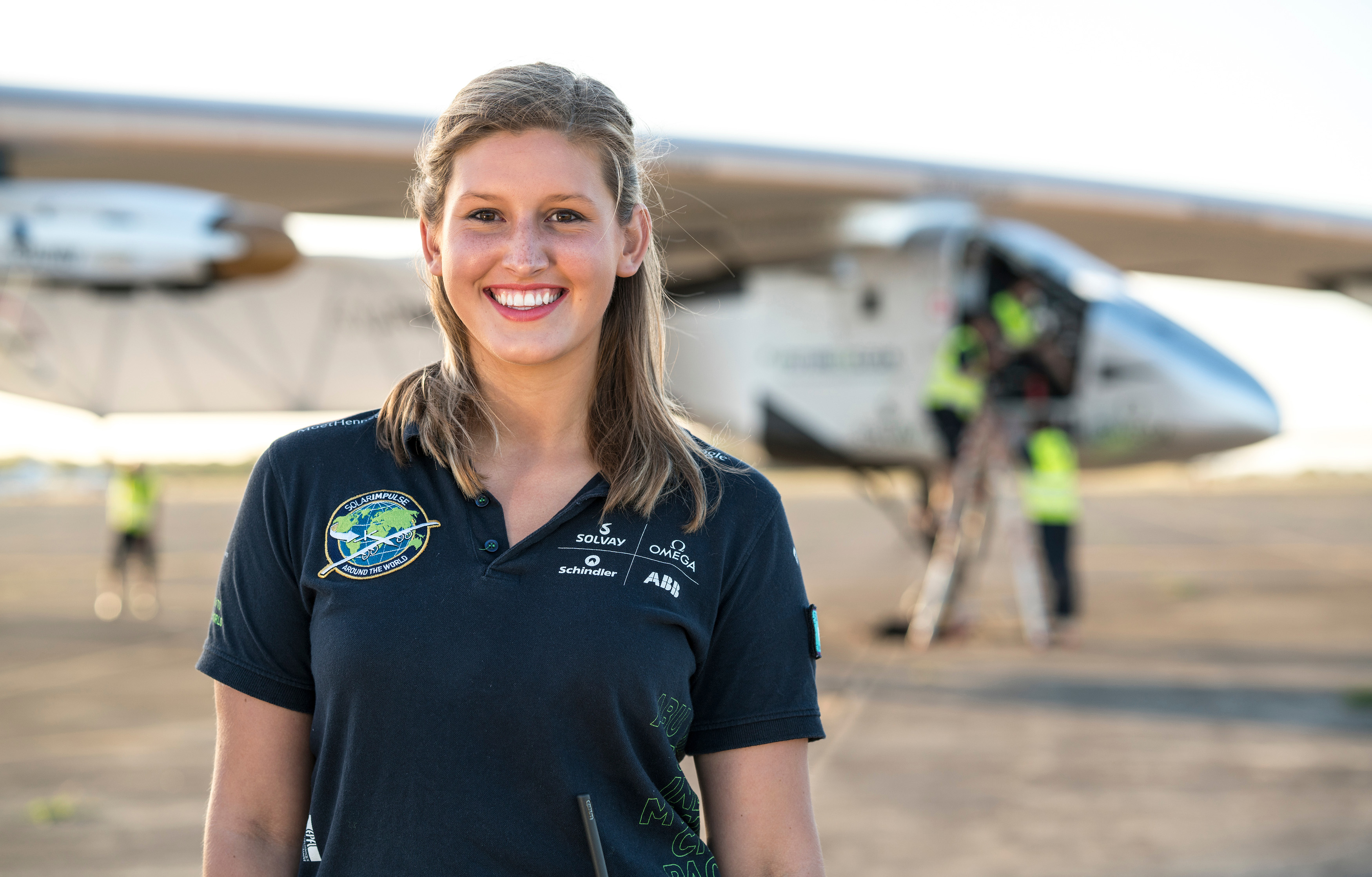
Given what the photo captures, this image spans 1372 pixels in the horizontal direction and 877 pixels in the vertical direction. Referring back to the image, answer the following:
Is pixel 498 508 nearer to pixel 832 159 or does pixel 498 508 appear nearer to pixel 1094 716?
pixel 1094 716

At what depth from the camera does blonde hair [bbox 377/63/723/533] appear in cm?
143

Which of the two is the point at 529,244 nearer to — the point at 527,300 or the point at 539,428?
the point at 527,300

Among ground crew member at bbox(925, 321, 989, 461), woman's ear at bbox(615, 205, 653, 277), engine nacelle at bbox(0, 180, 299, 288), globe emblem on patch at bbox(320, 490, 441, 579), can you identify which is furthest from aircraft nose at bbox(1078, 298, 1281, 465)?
globe emblem on patch at bbox(320, 490, 441, 579)

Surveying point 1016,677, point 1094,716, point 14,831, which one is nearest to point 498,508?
point 14,831

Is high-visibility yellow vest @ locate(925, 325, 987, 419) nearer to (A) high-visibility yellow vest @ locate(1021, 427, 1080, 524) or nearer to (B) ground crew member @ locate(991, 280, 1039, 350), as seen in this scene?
(B) ground crew member @ locate(991, 280, 1039, 350)

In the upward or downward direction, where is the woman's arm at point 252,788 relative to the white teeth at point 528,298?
downward

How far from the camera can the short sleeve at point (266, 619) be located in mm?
1366

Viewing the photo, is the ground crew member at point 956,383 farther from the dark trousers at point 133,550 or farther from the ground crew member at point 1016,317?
the dark trousers at point 133,550

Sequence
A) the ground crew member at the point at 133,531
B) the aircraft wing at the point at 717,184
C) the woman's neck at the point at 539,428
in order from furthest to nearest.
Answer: the ground crew member at the point at 133,531, the aircraft wing at the point at 717,184, the woman's neck at the point at 539,428

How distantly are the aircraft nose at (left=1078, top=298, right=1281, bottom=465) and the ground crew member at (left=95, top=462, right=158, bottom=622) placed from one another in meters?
9.88

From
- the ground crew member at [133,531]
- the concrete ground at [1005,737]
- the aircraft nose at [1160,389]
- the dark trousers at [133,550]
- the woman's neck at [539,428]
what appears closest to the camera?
the woman's neck at [539,428]

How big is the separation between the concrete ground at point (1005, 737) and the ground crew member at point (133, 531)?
1.40 feet

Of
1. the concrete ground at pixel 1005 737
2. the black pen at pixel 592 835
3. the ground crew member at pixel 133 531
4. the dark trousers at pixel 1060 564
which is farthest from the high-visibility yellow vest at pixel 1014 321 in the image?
the ground crew member at pixel 133 531

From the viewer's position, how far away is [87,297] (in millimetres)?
9438
